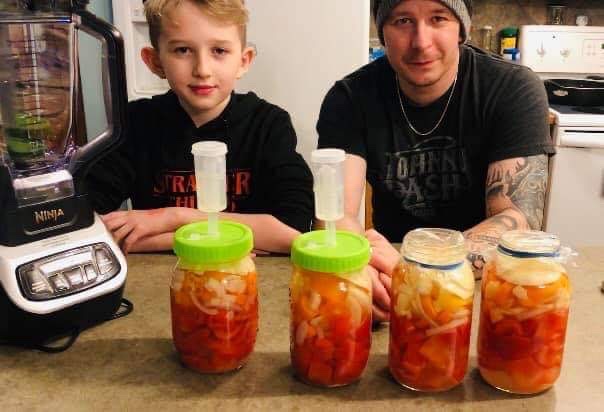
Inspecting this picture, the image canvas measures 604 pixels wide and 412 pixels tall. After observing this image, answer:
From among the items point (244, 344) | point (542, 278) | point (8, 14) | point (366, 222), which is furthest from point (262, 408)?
point (366, 222)

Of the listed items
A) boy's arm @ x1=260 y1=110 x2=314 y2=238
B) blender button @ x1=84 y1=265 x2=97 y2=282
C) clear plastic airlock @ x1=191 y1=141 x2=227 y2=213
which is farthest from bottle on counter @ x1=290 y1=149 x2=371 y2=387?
boy's arm @ x1=260 y1=110 x2=314 y2=238

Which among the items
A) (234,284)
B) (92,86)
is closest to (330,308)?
(234,284)

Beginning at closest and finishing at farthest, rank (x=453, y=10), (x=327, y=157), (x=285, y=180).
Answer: (x=327, y=157)
(x=453, y=10)
(x=285, y=180)

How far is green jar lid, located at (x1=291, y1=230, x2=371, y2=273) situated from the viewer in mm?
686

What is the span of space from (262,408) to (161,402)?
0.12 m

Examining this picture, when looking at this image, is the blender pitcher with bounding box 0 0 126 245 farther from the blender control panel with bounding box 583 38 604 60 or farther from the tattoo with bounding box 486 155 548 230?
the blender control panel with bounding box 583 38 604 60

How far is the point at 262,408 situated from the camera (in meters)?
0.71

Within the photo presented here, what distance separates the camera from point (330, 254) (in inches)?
27.3

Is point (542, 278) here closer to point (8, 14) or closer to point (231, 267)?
point (231, 267)

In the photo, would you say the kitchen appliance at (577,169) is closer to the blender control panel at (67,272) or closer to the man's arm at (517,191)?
the man's arm at (517,191)

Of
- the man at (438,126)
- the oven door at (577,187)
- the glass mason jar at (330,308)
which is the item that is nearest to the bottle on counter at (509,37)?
the oven door at (577,187)

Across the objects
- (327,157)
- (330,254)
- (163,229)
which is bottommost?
(163,229)

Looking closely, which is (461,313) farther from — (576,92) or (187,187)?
(576,92)

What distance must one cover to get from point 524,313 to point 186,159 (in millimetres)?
1029
